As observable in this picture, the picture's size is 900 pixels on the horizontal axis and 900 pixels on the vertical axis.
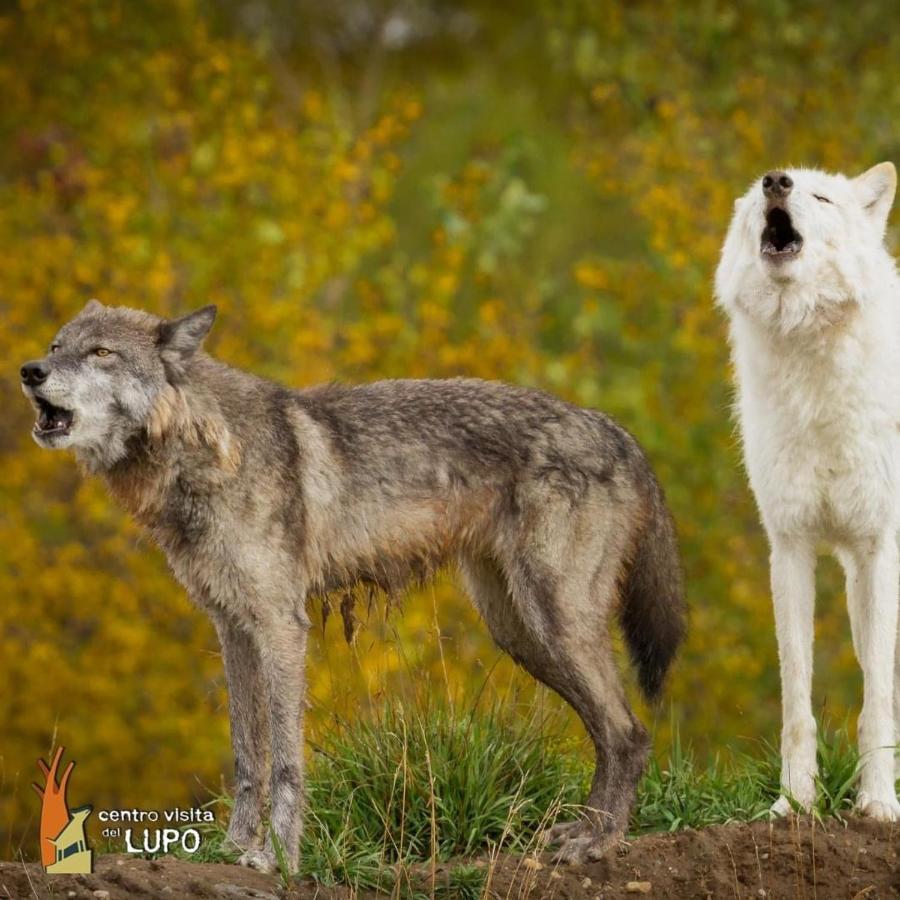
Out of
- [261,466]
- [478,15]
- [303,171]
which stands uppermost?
[478,15]

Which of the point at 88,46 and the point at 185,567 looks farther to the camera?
the point at 88,46

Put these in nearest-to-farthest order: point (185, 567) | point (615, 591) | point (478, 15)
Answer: point (185, 567)
point (615, 591)
point (478, 15)

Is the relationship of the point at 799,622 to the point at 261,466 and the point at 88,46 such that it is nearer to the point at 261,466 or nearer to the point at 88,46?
the point at 261,466

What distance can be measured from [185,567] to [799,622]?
2.53m

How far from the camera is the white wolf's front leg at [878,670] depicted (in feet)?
20.6

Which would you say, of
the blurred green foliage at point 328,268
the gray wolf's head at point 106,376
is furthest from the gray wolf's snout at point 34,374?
the blurred green foliage at point 328,268

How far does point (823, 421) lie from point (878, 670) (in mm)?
1039

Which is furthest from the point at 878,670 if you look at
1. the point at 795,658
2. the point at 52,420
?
the point at 52,420

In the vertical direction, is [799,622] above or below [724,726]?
above

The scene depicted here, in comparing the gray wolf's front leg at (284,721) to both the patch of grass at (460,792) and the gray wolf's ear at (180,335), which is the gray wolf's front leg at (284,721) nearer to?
the patch of grass at (460,792)

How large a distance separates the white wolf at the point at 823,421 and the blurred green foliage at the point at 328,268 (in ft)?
18.6

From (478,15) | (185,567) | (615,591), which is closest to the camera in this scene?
(185,567)

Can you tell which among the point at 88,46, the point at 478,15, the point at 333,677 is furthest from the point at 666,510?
the point at 478,15

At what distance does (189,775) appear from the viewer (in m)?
13.2
